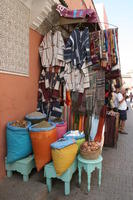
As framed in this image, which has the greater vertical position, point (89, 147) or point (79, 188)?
point (89, 147)

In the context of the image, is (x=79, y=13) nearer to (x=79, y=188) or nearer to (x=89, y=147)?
(x=89, y=147)

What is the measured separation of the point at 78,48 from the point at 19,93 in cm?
133

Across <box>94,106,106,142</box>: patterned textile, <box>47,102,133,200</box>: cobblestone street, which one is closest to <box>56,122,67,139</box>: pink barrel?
<box>47,102,133,200</box>: cobblestone street

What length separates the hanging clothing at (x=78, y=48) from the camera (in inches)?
115

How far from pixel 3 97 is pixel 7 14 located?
1.19 meters

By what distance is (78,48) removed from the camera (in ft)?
9.67

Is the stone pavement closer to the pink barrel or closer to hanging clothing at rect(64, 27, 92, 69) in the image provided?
the pink barrel

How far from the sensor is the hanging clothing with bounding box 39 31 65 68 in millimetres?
3018

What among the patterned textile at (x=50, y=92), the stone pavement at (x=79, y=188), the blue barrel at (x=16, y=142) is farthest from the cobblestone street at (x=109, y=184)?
the patterned textile at (x=50, y=92)

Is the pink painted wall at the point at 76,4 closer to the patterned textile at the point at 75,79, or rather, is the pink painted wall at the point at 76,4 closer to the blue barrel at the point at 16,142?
the patterned textile at the point at 75,79

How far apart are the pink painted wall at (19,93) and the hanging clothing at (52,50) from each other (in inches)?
5.5

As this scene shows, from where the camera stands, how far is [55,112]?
3244mm

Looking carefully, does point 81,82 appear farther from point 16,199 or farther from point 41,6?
point 16,199

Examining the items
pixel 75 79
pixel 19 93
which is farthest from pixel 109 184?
pixel 19 93
